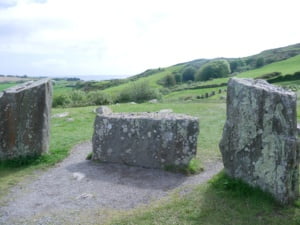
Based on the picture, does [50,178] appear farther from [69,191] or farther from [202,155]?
[202,155]

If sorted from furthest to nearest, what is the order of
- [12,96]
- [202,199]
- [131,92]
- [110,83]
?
[110,83], [131,92], [12,96], [202,199]

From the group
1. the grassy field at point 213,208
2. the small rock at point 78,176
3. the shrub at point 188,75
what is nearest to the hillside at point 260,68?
the shrub at point 188,75

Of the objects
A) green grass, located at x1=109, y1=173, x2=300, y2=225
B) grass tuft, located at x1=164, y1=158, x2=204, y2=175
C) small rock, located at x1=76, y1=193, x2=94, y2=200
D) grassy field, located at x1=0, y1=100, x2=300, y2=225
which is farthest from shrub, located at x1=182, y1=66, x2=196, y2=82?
green grass, located at x1=109, y1=173, x2=300, y2=225

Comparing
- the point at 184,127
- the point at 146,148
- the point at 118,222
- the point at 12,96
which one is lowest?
the point at 118,222

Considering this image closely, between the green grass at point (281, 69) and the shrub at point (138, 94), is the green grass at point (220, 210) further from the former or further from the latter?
the green grass at point (281, 69)

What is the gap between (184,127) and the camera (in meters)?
12.0

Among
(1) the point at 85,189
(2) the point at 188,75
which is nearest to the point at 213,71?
(2) the point at 188,75

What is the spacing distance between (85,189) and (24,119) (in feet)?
14.3

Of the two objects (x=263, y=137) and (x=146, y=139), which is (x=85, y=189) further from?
(x=263, y=137)

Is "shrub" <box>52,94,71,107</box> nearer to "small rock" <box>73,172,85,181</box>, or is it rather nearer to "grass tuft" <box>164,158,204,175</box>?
"small rock" <box>73,172,85,181</box>

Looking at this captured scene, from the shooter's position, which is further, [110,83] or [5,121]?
[110,83]

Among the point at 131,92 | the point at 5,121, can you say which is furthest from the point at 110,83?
the point at 5,121

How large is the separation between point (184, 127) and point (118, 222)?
4653 millimetres

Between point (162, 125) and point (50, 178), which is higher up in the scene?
point (162, 125)
